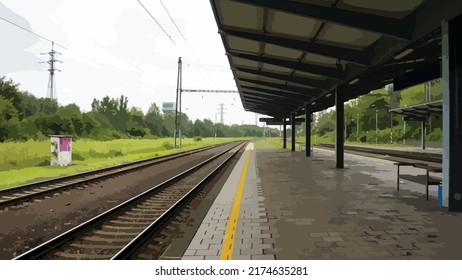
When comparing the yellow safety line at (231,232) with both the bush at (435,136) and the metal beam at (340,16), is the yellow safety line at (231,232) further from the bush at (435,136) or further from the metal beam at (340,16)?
the bush at (435,136)

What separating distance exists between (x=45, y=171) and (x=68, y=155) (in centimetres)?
306

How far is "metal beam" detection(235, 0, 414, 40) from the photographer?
792cm

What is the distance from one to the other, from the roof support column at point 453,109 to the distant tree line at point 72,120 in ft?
149

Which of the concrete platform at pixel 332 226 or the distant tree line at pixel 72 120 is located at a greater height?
the distant tree line at pixel 72 120

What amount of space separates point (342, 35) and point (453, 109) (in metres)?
4.02

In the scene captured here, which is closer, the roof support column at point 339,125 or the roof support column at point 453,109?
the roof support column at point 453,109

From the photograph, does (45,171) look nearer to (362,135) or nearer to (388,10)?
(388,10)

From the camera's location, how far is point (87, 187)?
38.3ft

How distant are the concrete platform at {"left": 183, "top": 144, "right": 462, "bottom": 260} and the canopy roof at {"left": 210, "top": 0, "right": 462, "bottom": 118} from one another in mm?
3538

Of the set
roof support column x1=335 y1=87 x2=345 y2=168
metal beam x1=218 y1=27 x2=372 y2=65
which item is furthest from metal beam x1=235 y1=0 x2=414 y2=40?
roof support column x1=335 y1=87 x2=345 y2=168

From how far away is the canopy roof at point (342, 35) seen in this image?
7.66 metres

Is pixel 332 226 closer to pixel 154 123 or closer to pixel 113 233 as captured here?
pixel 113 233

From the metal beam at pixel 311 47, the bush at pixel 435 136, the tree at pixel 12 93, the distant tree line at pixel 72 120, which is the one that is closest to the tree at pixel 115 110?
the distant tree line at pixel 72 120

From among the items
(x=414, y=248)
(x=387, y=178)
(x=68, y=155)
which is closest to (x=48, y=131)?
(x=68, y=155)
